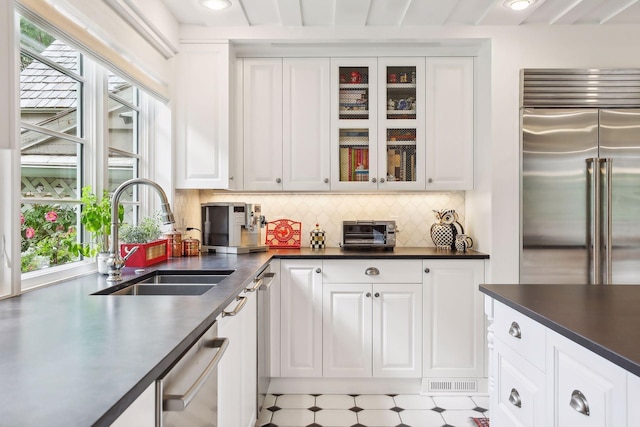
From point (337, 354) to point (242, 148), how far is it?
1.61m

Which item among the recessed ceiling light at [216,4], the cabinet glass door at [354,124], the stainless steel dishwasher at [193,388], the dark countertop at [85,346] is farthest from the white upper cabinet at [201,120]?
the stainless steel dishwasher at [193,388]

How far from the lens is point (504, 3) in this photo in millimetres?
2707

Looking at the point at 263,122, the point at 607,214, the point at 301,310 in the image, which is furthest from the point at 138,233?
the point at 607,214

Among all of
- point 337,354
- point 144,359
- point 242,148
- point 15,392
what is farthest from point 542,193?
point 15,392

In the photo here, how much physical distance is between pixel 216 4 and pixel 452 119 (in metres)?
1.77

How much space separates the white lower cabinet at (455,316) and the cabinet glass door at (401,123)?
26.6 inches

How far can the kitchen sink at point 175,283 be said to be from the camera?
2005 mm

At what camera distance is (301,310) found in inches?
118

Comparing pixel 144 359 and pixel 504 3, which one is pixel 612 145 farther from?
pixel 144 359

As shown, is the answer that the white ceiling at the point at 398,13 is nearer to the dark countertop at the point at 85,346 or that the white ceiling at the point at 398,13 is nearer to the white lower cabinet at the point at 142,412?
the dark countertop at the point at 85,346

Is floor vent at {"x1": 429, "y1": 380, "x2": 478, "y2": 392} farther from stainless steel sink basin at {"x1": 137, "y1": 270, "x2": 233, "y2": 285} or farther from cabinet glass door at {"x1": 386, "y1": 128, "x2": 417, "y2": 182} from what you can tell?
stainless steel sink basin at {"x1": 137, "y1": 270, "x2": 233, "y2": 285}

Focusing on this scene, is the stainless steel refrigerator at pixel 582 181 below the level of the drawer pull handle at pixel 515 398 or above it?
above

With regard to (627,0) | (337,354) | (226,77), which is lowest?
(337,354)

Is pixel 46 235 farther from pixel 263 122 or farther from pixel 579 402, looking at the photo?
pixel 579 402
